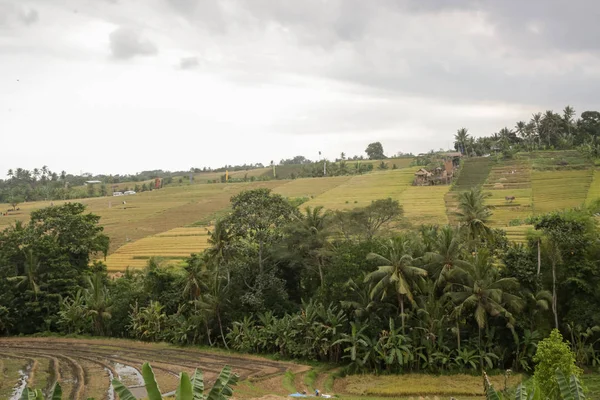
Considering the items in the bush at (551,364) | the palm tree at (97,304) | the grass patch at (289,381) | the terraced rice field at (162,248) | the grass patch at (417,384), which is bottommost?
the grass patch at (417,384)

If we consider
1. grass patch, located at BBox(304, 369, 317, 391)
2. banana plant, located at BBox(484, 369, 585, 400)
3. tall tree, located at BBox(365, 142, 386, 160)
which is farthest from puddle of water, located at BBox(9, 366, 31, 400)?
tall tree, located at BBox(365, 142, 386, 160)

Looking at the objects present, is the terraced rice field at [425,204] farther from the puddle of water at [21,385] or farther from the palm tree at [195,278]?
the puddle of water at [21,385]

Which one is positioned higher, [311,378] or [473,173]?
[473,173]

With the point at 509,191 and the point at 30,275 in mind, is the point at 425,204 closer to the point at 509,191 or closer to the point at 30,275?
the point at 509,191

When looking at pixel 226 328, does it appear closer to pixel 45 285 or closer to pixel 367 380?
pixel 367 380

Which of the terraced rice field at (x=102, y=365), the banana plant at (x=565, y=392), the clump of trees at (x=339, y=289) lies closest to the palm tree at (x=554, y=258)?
the clump of trees at (x=339, y=289)

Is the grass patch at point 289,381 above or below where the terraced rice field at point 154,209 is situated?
below

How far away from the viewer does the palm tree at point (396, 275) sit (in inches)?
974

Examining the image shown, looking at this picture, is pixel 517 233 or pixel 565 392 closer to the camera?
pixel 565 392

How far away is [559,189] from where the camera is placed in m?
53.8

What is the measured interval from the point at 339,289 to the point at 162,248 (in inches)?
1146

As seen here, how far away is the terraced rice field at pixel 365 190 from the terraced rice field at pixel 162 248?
1480 centimetres

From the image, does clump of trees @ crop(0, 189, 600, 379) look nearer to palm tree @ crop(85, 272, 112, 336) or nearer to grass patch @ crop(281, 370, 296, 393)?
palm tree @ crop(85, 272, 112, 336)

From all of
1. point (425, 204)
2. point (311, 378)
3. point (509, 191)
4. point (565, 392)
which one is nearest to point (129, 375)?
point (311, 378)
